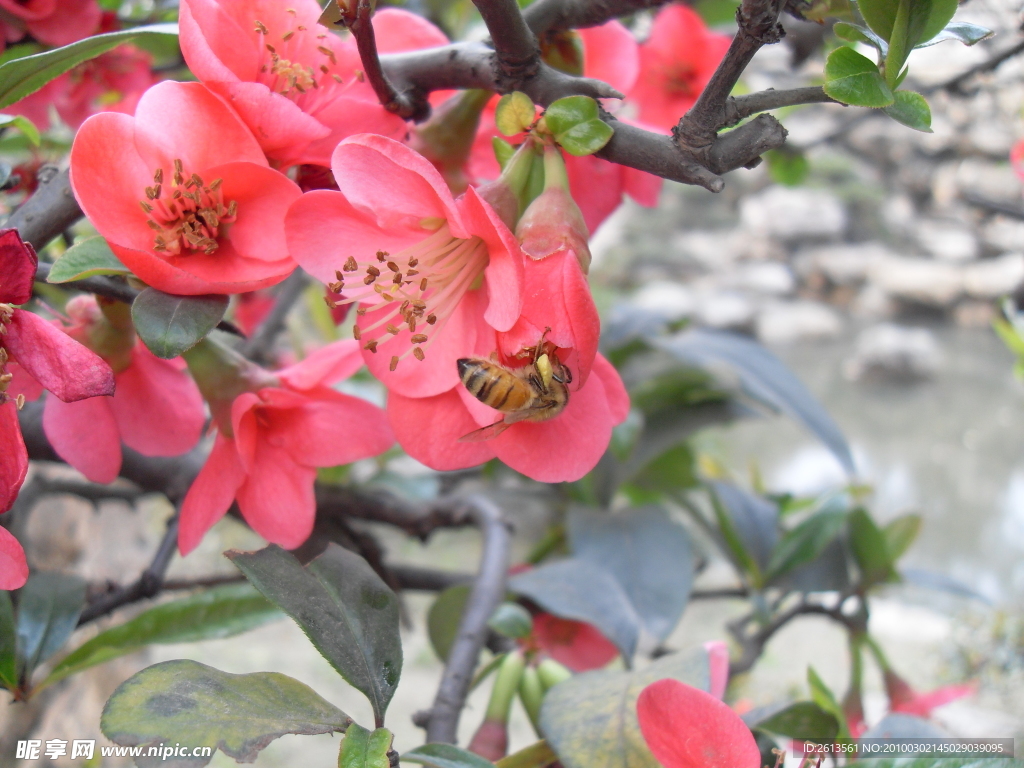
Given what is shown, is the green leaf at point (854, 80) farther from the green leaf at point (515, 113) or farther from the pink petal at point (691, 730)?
the pink petal at point (691, 730)

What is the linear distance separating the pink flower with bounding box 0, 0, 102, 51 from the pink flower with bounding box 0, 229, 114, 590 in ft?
0.90

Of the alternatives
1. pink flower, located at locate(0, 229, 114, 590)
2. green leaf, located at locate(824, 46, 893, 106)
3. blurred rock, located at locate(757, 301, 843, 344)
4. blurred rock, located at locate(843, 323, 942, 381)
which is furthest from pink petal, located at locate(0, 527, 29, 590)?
blurred rock, located at locate(757, 301, 843, 344)

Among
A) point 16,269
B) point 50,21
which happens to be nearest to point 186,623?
point 16,269

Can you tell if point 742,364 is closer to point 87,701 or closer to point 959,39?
point 959,39

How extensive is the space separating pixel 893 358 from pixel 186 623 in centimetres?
481

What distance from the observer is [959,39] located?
10.5 inches

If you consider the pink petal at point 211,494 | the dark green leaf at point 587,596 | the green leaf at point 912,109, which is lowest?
the dark green leaf at point 587,596

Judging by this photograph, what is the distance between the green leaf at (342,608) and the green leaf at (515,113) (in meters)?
0.20

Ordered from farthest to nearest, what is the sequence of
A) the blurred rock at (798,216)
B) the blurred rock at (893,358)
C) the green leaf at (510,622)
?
the blurred rock at (798,216) → the blurred rock at (893,358) → the green leaf at (510,622)

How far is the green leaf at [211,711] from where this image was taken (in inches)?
10.0

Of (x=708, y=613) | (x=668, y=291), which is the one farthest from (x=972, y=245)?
(x=708, y=613)

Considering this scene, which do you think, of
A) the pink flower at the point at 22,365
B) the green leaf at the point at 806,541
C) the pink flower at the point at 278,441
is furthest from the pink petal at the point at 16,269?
the green leaf at the point at 806,541

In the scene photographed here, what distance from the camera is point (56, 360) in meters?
0.26

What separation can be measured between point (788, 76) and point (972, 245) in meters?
5.54
